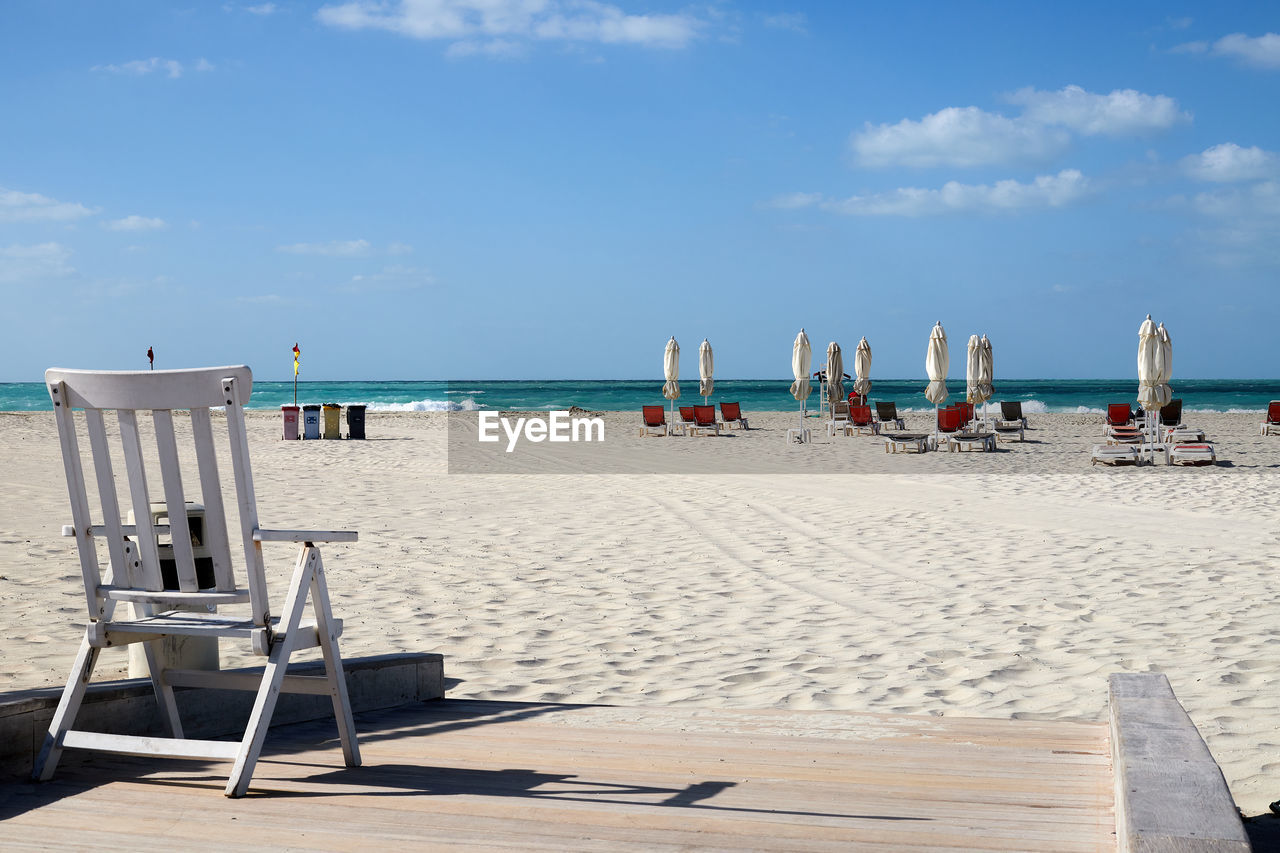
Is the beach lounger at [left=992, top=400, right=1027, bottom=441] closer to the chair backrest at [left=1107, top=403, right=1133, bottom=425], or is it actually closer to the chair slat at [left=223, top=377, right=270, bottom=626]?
the chair backrest at [left=1107, top=403, right=1133, bottom=425]

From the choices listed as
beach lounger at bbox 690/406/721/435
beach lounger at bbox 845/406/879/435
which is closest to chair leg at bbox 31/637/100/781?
beach lounger at bbox 845/406/879/435

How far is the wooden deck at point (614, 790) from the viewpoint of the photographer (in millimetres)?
A: 2238

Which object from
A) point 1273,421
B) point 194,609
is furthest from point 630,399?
point 194,609

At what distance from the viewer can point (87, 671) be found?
2656 mm

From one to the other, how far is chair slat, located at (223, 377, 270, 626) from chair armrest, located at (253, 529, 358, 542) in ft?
0.07

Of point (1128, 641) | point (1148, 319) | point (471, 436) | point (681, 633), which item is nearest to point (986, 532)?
point (1128, 641)

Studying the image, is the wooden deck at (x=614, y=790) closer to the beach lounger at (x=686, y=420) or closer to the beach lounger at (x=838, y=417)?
the beach lounger at (x=838, y=417)

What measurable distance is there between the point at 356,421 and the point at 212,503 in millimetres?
20630

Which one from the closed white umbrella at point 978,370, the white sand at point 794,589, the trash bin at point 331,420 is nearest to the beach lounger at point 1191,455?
the white sand at point 794,589

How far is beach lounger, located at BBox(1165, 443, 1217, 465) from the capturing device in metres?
16.4

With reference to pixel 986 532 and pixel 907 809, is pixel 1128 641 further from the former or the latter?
pixel 986 532

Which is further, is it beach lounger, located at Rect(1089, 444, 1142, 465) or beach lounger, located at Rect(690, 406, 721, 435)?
beach lounger, located at Rect(690, 406, 721, 435)

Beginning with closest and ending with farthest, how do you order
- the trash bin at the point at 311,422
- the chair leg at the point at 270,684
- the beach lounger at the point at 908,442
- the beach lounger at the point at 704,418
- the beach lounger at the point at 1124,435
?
the chair leg at the point at 270,684 < the beach lounger at the point at 1124,435 < the beach lounger at the point at 908,442 < the trash bin at the point at 311,422 < the beach lounger at the point at 704,418
